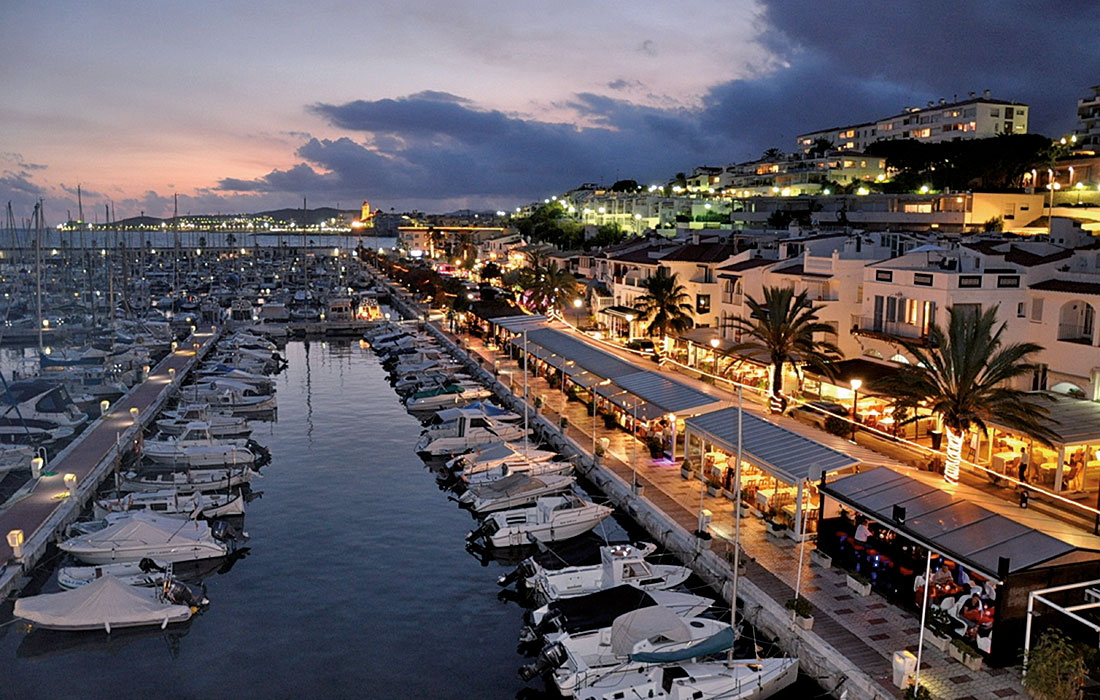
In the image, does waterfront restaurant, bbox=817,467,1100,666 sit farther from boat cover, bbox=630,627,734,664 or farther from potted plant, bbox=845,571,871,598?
boat cover, bbox=630,627,734,664

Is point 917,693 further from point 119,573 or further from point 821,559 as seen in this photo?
point 119,573

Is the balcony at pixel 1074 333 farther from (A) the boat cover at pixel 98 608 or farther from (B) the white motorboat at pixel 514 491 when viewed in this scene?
(A) the boat cover at pixel 98 608

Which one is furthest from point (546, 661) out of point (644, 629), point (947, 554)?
point (947, 554)

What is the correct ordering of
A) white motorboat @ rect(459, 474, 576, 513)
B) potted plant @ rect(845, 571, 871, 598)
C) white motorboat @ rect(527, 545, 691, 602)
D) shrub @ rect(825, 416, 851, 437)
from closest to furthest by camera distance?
potted plant @ rect(845, 571, 871, 598) < white motorboat @ rect(527, 545, 691, 602) < shrub @ rect(825, 416, 851, 437) < white motorboat @ rect(459, 474, 576, 513)

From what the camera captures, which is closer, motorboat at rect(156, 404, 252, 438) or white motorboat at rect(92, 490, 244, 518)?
white motorboat at rect(92, 490, 244, 518)

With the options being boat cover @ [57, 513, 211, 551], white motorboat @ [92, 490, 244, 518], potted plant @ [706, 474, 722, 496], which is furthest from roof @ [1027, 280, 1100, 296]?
white motorboat @ [92, 490, 244, 518]

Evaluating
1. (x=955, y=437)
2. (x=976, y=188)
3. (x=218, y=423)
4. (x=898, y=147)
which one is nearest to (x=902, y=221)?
(x=976, y=188)

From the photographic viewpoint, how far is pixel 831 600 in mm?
23859

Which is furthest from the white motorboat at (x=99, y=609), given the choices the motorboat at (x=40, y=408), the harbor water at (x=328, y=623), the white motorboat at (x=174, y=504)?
the motorboat at (x=40, y=408)

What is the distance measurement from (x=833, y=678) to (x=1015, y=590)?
480cm

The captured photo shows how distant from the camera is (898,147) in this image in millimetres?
120125

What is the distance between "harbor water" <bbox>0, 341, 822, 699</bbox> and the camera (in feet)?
76.8

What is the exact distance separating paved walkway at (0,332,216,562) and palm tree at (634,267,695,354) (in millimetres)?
31988

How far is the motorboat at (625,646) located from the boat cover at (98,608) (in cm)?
1209
